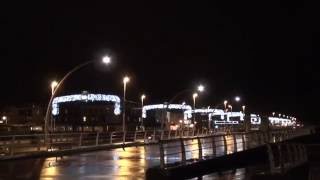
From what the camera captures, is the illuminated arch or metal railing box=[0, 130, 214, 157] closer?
metal railing box=[0, 130, 214, 157]

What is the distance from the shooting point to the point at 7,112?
501 ft

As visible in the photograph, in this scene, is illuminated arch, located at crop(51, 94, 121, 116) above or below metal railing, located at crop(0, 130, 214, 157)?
above

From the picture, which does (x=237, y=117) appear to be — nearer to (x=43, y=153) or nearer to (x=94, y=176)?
(x=43, y=153)

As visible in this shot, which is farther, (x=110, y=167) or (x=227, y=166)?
(x=227, y=166)

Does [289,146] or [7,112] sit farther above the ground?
[7,112]

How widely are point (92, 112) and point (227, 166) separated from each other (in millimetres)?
115403

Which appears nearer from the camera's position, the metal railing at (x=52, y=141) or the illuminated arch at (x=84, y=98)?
the metal railing at (x=52, y=141)

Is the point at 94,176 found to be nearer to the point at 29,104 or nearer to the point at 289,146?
the point at 289,146

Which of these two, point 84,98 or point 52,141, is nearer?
point 52,141

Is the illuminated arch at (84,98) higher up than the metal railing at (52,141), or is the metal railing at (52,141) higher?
the illuminated arch at (84,98)

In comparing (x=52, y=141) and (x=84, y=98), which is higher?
(x=84, y=98)

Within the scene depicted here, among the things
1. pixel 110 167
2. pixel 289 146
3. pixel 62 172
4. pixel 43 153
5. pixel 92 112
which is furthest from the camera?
pixel 92 112

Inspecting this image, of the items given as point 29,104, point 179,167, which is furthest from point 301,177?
point 29,104

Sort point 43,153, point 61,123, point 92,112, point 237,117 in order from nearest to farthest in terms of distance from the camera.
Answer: point 43,153 < point 61,123 < point 92,112 < point 237,117
